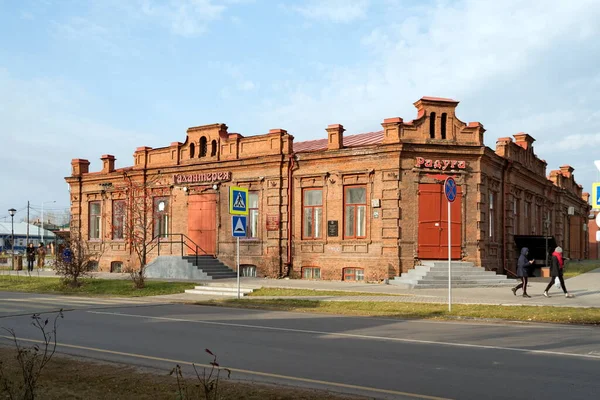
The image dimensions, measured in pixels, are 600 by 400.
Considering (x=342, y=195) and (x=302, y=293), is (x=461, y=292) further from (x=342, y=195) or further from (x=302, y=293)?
(x=342, y=195)

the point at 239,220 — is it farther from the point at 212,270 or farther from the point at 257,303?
the point at 212,270

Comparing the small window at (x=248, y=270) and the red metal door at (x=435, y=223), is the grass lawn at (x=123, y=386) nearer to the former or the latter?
the red metal door at (x=435, y=223)

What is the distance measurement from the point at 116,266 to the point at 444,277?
19733 millimetres

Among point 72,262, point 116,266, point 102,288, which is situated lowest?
point 102,288

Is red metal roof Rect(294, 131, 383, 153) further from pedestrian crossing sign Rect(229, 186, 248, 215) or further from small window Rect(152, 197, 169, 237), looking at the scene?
pedestrian crossing sign Rect(229, 186, 248, 215)

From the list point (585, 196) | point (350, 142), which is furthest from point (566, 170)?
point (350, 142)

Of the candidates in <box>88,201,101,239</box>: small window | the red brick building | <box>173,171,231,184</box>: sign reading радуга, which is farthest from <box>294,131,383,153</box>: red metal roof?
<box>88,201,101,239</box>: small window

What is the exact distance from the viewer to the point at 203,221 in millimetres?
30922

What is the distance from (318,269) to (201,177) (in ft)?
26.8

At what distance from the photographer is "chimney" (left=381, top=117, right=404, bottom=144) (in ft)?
81.8

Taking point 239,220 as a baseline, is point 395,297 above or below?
below

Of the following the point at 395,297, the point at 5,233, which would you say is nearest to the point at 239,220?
the point at 395,297

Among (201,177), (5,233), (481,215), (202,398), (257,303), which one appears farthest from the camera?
(5,233)

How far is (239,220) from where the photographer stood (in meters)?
20.2
